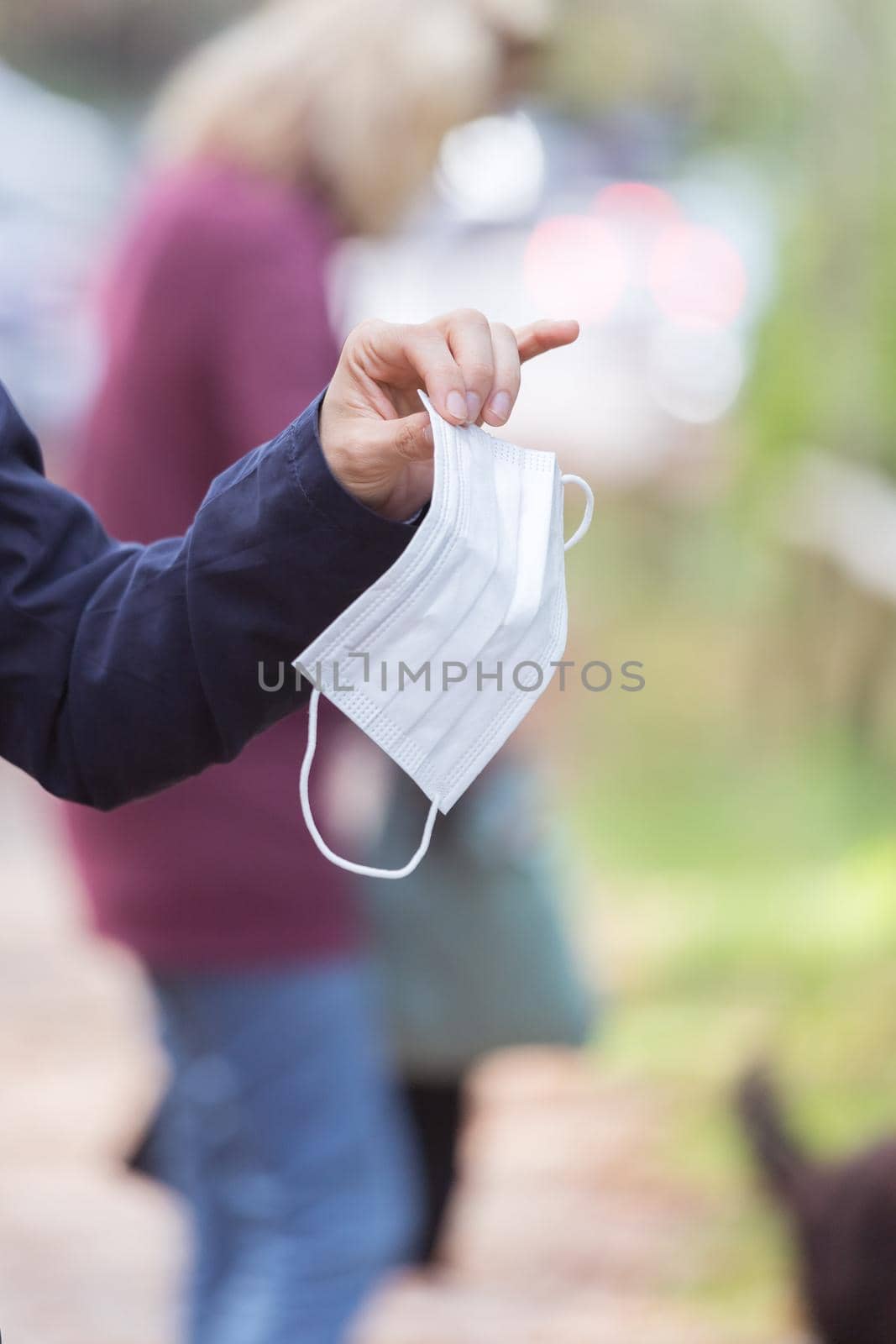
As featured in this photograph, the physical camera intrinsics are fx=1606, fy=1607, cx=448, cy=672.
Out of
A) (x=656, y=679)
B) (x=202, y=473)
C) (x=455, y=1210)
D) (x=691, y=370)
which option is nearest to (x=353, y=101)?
(x=202, y=473)

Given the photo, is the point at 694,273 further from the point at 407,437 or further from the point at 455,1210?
the point at 407,437

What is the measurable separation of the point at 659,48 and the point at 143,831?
6708mm

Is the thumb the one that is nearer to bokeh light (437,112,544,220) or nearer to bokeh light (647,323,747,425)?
bokeh light (437,112,544,220)

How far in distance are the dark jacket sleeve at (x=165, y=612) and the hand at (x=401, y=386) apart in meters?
0.02

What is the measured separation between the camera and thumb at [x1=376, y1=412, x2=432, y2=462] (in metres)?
1.07

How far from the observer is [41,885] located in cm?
484

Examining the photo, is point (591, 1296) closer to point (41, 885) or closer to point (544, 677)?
point (544, 677)

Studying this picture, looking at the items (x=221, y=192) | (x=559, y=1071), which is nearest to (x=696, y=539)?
(x=559, y=1071)

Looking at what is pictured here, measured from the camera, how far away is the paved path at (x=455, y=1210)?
277cm

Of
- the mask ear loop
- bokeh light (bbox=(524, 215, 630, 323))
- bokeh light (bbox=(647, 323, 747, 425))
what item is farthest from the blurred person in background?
bokeh light (bbox=(524, 215, 630, 323))

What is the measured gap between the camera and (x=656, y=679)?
6023 mm

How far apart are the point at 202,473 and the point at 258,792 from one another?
377mm

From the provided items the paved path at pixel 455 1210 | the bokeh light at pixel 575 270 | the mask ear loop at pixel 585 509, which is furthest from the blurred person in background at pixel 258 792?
the bokeh light at pixel 575 270

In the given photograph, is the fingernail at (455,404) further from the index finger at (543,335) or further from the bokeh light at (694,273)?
the bokeh light at (694,273)
